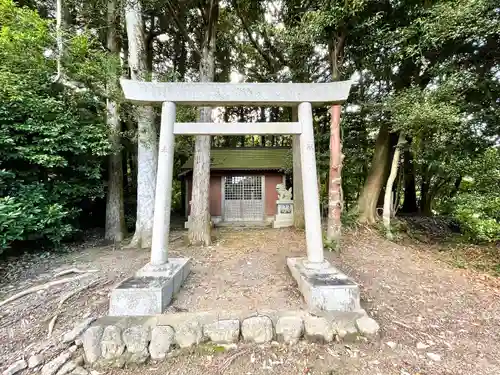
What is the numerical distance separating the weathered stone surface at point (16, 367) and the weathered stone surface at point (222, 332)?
6.32 feet

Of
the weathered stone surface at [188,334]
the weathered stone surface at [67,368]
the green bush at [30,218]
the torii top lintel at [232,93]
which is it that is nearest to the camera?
the weathered stone surface at [67,368]

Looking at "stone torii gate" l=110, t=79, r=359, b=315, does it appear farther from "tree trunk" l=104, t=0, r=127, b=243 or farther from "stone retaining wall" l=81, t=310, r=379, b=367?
"tree trunk" l=104, t=0, r=127, b=243

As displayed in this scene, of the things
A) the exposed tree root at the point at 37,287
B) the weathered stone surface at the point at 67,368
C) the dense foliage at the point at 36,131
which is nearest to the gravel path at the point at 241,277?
the weathered stone surface at the point at 67,368

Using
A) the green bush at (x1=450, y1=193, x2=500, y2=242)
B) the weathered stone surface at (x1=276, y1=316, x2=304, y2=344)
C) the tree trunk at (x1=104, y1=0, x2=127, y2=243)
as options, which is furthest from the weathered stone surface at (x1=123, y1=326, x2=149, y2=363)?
the green bush at (x1=450, y1=193, x2=500, y2=242)

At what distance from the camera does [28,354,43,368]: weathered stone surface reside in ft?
8.61

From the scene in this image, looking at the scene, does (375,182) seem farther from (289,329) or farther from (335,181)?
(289,329)

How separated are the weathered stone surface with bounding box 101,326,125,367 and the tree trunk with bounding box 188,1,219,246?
3.91 m

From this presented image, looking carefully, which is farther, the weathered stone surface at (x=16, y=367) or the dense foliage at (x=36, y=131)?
the dense foliage at (x=36, y=131)

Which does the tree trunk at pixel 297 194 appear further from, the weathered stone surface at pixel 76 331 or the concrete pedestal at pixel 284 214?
the weathered stone surface at pixel 76 331

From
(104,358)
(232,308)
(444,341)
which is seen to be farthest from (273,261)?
(104,358)

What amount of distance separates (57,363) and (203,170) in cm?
491

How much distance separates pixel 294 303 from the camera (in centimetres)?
344

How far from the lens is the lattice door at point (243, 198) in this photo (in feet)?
37.4

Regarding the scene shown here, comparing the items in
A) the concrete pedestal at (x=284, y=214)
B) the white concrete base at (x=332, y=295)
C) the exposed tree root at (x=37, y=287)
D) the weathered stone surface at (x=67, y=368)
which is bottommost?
the weathered stone surface at (x=67, y=368)
